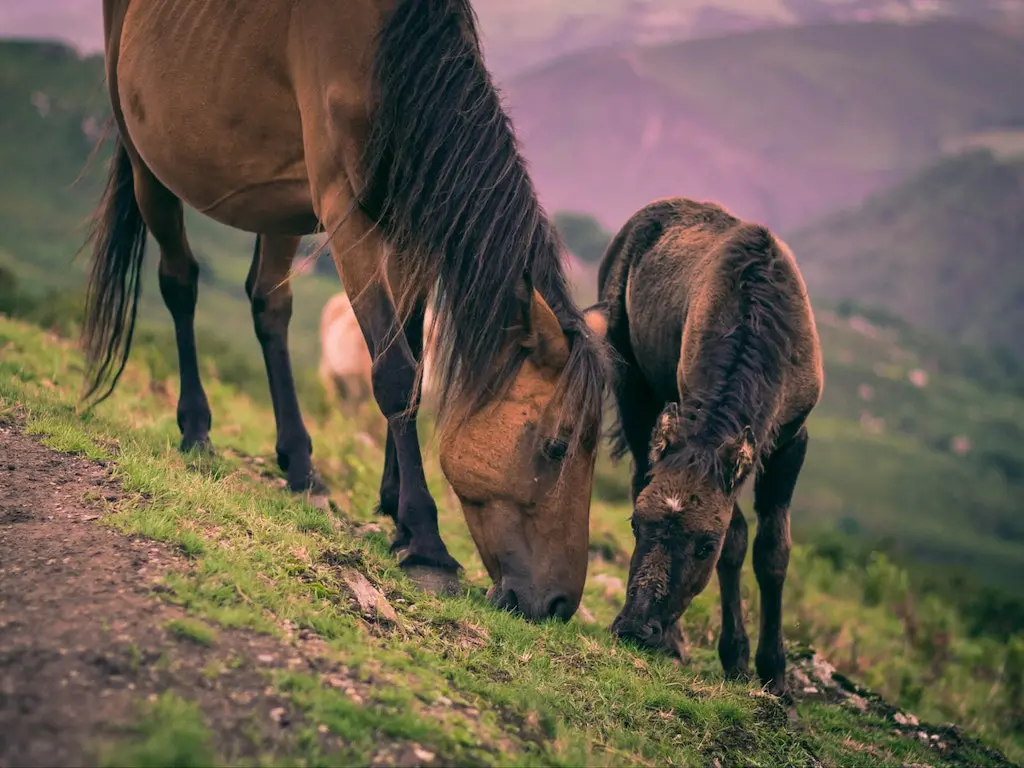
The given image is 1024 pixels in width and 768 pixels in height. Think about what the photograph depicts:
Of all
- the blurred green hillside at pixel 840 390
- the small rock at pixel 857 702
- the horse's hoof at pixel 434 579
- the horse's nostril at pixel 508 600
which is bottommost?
the blurred green hillside at pixel 840 390

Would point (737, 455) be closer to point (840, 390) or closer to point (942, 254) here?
point (840, 390)

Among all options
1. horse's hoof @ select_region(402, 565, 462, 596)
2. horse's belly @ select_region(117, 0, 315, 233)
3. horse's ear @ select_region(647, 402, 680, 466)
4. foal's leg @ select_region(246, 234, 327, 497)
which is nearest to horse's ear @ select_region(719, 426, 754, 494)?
horse's ear @ select_region(647, 402, 680, 466)

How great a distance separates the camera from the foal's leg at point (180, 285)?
21.2ft

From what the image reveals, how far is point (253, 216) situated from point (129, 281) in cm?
179

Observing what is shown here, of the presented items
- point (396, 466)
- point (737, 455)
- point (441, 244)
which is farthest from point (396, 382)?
point (737, 455)

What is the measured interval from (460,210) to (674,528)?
1871 mm

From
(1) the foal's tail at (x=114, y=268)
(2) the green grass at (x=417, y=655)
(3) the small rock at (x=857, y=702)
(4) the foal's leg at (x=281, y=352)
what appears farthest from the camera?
(1) the foal's tail at (x=114, y=268)

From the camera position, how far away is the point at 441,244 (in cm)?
442

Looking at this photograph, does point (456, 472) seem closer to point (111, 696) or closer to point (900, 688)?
point (111, 696)

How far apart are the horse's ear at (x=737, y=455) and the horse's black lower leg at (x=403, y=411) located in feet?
4.81

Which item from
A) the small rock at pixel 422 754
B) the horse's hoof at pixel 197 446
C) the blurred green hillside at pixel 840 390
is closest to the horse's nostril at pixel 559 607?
the small rock at pixel 422 754

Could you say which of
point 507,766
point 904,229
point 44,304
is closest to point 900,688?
point 507,766

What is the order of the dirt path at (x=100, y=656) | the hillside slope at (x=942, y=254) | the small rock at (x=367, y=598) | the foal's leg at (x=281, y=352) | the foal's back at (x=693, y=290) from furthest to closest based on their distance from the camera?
the hillside slope at (x=942, y=254) → the foal's leg at (x=281, y=352) → the foal's back at (x=693, y=290) → the small rock at (x=367, y=598) → the dirt path at (x=100, y=656)

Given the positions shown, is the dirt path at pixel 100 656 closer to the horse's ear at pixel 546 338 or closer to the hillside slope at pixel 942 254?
the horse's ear at pixel 546 338
